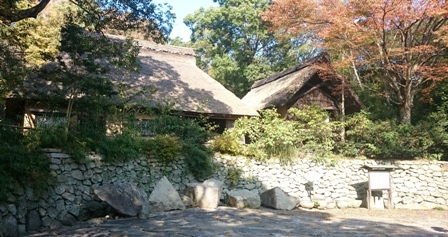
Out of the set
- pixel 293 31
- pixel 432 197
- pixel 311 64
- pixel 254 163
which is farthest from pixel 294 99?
pixel 432 197

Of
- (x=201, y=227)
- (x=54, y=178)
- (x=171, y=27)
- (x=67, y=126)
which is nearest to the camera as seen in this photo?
(x=201, y=227)

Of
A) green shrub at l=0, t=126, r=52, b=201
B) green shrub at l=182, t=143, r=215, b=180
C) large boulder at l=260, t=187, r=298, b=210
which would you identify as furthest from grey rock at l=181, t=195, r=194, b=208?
green shrub at l=0, t=126, r=52, b=201

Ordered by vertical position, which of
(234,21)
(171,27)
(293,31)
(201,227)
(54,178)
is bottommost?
(201,227)

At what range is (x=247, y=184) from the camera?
12109 millimetres

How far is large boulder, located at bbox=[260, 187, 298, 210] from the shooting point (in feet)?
35.4

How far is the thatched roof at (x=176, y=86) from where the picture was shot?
46.0ft

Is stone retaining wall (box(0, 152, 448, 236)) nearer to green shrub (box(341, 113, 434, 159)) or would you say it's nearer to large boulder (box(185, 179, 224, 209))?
green shrub (box(341, 113, 434, 159))

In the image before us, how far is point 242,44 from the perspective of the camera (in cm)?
2680

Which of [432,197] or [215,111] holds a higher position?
[215,111]

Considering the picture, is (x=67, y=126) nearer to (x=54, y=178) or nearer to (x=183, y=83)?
(x=54, y=178)

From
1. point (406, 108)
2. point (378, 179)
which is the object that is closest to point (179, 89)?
point (378, 179)

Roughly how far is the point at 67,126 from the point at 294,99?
11290mm

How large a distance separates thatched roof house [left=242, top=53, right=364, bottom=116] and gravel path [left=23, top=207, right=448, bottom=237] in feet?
22.8

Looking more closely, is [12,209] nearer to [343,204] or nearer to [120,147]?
[120,147]
